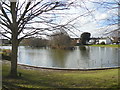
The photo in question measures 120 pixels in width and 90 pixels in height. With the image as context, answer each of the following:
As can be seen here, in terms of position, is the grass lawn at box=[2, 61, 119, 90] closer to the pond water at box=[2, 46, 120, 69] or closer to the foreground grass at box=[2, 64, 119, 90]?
the foreground grass at box=[2, 64, 119, 90]

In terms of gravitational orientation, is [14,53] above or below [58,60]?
→ above

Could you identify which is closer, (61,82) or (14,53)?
(61,82)

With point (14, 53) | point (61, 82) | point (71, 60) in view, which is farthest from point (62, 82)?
point (71, 60)

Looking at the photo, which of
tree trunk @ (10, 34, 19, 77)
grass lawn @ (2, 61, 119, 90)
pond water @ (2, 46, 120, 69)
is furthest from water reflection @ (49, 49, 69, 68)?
tree trunk @ (10, 34, 19, 77)

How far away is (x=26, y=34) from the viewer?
5.53 meters

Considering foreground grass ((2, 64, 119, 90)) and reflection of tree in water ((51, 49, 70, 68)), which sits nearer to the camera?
foreground grass ((2, 64, 119, 90))

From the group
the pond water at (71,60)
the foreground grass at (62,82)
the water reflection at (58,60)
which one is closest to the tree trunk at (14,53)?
the foreground grass at (62,82)

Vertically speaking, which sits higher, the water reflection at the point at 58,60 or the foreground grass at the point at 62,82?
the foreground grass at the point at 62,82

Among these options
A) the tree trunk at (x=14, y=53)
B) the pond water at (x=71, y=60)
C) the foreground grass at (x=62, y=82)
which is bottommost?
the pond water at (x=71, y=60)

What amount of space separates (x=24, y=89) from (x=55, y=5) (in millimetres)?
2972

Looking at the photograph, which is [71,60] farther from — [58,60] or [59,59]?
[59,59]

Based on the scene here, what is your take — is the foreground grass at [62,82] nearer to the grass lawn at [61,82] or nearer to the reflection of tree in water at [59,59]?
the grass lawn at [61,82]

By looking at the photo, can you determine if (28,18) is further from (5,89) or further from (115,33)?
(115,33)

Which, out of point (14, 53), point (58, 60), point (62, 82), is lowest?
point (58, 60)
